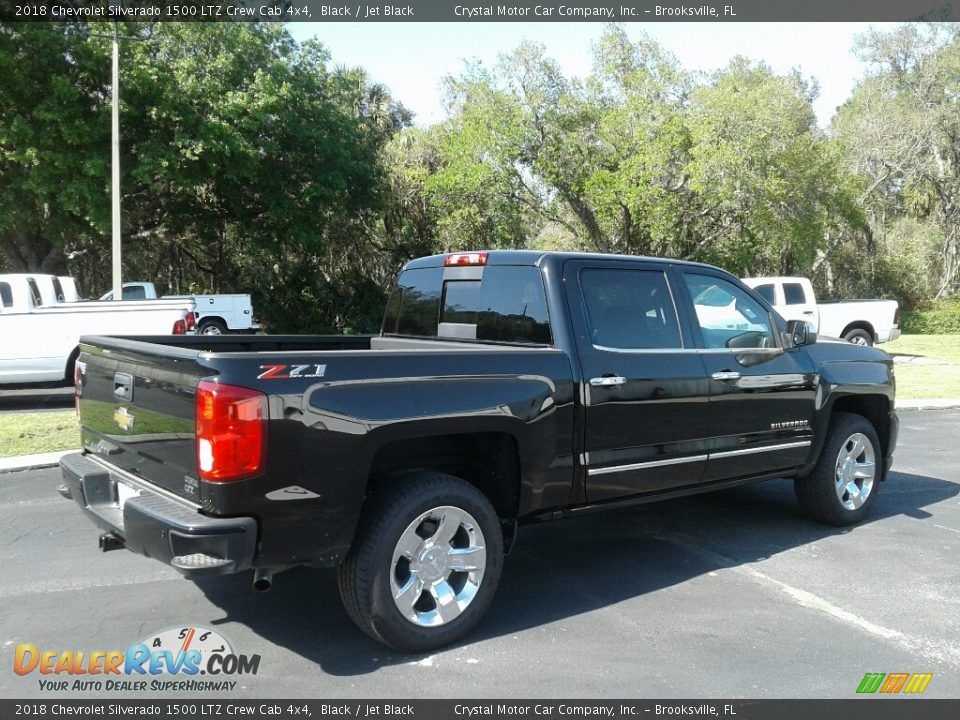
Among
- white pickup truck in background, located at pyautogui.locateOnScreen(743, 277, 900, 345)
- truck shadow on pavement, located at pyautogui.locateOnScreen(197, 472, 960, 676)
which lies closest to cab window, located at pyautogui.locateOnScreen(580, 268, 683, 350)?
truck shadow on pavement, located at pyautogui.locateOnScreen(197, 472, 960, 676)

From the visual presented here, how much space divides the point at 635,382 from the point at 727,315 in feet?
3.81

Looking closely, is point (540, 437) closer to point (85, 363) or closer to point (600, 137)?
point (85, 363)

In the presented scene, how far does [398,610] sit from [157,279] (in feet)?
105

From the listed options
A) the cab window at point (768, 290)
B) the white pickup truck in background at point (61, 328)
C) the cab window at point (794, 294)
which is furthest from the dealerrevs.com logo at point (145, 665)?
the cab window at point (794, 294)

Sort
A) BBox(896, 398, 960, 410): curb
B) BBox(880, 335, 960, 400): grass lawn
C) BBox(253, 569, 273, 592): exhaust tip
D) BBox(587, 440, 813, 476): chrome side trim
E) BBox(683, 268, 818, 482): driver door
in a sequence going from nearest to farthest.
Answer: BBox(253, 569, 273, 592): exhaust tip
BBox(587, 440, 813, 476): chrome side trim
BBox(683, 268, 818, 482): driver door
BBox(896, 398, 960, 410): curb
BBox(880, 335, 960, 400): grass lawn

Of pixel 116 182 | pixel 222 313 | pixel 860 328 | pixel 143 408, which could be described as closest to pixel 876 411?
pixel 143 408

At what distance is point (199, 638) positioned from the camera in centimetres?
410

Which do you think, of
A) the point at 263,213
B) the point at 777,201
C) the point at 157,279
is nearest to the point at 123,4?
the point at 263,213

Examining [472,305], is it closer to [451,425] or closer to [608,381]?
[608,381]

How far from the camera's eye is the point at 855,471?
243 inches

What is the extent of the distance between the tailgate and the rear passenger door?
80.6 inches

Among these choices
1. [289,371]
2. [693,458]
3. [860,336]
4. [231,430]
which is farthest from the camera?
[860,336]

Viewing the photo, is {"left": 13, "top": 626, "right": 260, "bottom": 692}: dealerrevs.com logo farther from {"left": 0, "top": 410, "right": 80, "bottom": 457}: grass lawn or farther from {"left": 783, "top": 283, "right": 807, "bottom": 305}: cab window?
{"left": 783, "top": 283, "right": 807, "bottom": 305}: cab window

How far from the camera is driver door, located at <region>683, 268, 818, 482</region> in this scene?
5.17 metres
